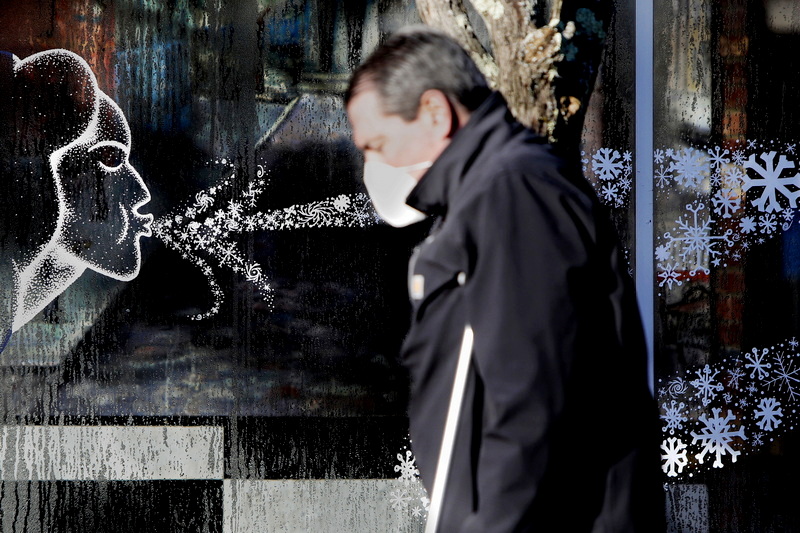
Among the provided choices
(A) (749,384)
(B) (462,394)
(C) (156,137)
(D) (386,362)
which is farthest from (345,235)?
(B) (462,394)

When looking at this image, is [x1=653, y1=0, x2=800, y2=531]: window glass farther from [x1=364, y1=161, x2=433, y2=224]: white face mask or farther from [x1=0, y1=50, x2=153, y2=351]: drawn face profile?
[x1=0, y1=50, x2=153, y2=351]: drawn face profile

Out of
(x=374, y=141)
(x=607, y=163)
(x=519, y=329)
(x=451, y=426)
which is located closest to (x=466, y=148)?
(x=374, y=141)

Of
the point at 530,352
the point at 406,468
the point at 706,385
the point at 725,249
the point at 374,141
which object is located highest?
the point at 374,141

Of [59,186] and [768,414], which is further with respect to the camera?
[768,414]

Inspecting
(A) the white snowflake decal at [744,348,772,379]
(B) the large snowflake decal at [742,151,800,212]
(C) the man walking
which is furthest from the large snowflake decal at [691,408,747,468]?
(C) the man walking

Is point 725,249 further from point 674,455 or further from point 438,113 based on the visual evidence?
point 438,113

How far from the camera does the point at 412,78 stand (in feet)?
5.78

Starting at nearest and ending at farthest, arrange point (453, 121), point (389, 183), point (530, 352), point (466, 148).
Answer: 1. point (530, 352)
2. point (466, 148)
3. point (453, 121)
4. point (389, 183)

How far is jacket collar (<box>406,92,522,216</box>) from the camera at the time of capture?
64.7 inches

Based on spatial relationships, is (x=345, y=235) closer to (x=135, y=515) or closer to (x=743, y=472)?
(x=135, y=515)

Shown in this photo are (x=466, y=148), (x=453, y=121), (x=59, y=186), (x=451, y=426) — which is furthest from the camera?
(x=59, y=186)

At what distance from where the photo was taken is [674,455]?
385cm

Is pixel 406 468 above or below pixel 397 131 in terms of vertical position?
below

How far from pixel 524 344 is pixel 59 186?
288cm
